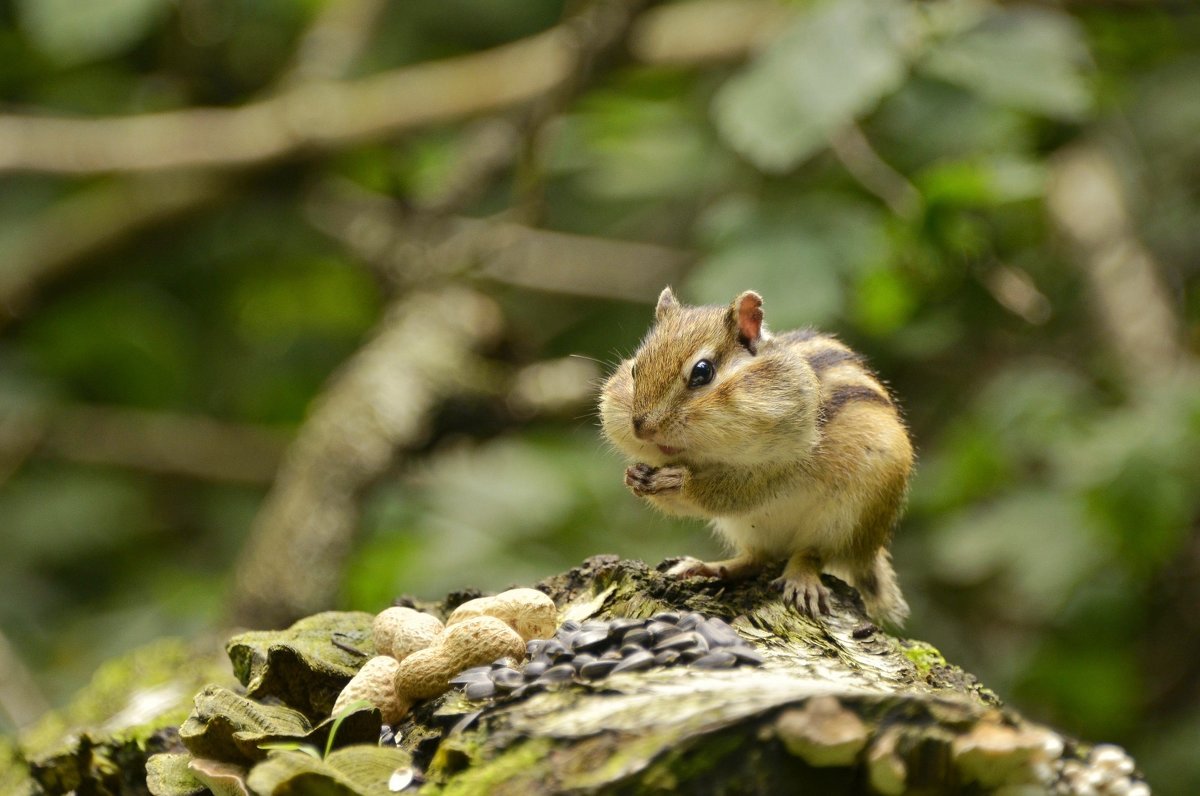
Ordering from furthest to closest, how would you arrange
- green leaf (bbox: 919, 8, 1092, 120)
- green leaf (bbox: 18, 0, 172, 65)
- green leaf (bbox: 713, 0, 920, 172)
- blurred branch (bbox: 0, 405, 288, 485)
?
blurred branch (bbox: 0, 405, 288, 485), green leaf (bbox: 18, 0, 172, 65), green leaf (bbox: 919, 8, 1092, 120), green leaf (bbox: 713, 0, 920, 172)

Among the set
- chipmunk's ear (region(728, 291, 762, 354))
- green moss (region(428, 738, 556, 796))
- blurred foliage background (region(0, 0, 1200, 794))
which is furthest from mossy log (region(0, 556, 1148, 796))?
blurred foliage background (region(0, 0, 1200, 794))

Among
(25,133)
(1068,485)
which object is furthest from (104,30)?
(1068,485)

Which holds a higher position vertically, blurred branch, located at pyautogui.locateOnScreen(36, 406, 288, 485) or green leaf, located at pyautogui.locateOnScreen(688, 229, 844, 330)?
blurred branch, located at pyautogui.locateOnScreen(36, 406, 288, 485)

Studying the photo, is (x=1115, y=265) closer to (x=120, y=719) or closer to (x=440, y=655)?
(x=440, y=655)

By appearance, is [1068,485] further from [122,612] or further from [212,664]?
[122,612]

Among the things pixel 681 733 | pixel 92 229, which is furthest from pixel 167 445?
pixel 681 733

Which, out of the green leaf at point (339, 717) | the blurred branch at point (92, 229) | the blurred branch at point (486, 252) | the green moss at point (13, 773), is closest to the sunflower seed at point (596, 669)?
the green leaf at point (339, 717)

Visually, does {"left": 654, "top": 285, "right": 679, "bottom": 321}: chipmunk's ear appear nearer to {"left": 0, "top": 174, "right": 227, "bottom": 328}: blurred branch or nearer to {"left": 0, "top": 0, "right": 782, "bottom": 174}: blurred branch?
{"left": 0, "top": 0, "right": 782, "bottom": 174}: blurred branch
